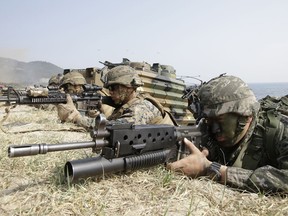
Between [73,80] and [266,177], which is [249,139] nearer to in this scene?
[266,177]

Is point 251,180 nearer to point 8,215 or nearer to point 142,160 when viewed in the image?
point 142,160

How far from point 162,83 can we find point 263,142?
6.19m

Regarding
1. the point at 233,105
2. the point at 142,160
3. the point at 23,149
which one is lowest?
the point at 142,160

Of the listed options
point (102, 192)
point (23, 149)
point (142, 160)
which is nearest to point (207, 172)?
point (142, 160)

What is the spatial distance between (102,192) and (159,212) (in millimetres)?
513

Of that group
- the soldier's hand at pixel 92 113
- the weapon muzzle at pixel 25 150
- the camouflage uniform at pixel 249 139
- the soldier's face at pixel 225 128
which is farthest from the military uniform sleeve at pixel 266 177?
the soldier's hand at pixel 92 113

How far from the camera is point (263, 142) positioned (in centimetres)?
325

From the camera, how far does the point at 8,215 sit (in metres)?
2.12

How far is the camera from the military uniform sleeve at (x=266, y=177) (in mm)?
2765

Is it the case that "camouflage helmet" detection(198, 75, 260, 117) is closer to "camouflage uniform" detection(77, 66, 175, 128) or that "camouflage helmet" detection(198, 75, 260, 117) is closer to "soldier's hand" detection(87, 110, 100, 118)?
"camouflage uniform" detection(77, 66, 175, 128)

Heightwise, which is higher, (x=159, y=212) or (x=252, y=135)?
(x=252, y=135)

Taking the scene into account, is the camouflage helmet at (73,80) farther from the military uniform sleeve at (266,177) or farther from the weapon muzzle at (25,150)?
the weapon muzzle at (25,150)

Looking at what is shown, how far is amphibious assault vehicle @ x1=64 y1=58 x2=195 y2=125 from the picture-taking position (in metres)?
8.95

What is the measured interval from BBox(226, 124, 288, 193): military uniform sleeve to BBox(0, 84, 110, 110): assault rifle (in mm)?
3310
